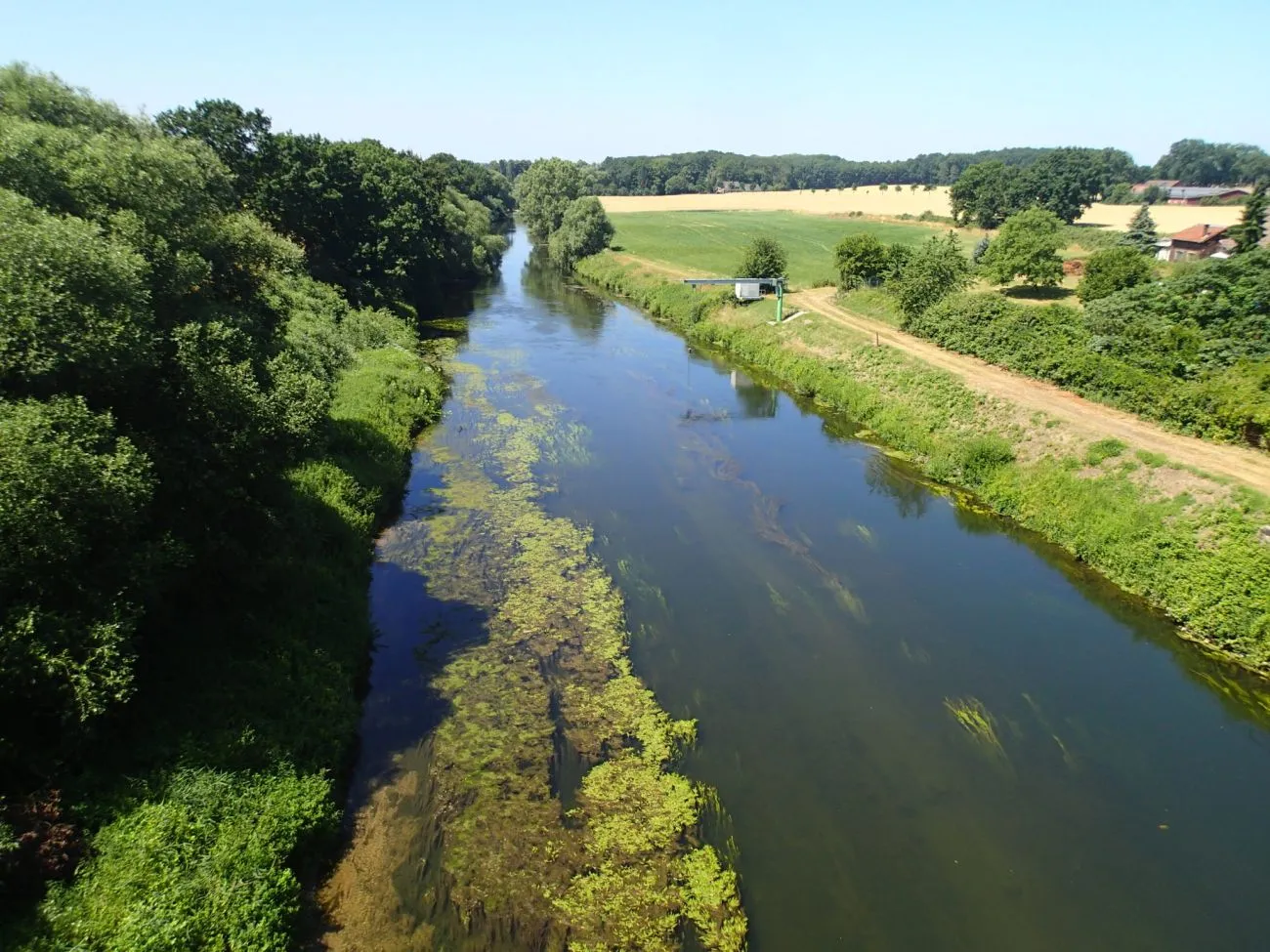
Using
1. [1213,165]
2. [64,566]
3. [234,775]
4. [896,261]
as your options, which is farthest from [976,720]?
[1213,165]

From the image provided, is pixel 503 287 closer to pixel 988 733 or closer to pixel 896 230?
pixel 896 230

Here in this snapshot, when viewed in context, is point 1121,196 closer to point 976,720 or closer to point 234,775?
point 976,720

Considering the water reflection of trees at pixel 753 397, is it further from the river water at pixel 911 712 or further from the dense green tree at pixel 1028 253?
the dense green tree at pixel 1028 253

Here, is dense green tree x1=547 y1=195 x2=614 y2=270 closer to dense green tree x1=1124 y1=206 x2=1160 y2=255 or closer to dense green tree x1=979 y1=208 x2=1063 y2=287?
dense green tree x1=979 y1=208 x2=1063 y2=287

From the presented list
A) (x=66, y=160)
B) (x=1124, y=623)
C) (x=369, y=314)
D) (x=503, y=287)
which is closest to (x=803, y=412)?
(x=1124, y=623)

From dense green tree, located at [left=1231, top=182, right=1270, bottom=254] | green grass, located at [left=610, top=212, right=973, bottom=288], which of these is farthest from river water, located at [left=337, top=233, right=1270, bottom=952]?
dense green tree, located at [left=1231, top=182, right=1270, bottom=254]

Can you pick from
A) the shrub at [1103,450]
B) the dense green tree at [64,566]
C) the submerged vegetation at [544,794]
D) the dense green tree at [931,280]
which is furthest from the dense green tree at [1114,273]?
the dense green tree at [64,566]
